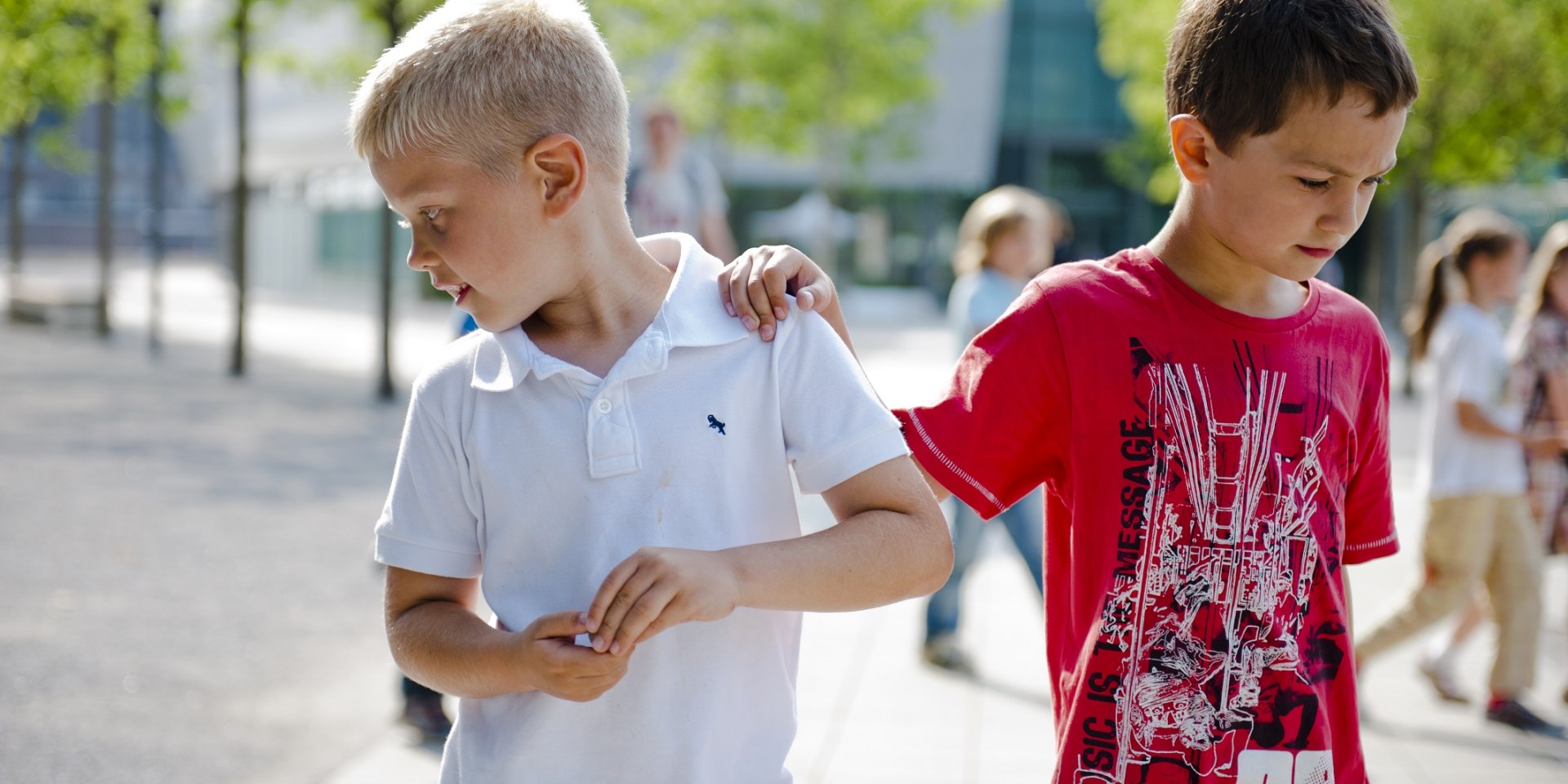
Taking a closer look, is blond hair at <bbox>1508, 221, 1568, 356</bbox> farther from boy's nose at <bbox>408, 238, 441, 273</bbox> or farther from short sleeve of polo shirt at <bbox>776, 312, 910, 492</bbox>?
boy's nose at <bbox>408, 238, 441, 273</bbox>

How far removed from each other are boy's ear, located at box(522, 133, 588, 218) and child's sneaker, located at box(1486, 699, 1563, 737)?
4695 mm

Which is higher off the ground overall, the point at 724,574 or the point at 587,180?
the point at 587,180

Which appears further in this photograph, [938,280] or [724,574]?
[938,280]

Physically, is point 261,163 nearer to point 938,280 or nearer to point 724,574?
point 938,280

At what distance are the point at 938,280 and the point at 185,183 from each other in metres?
45.6

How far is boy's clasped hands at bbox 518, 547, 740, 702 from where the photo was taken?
1.44 meters

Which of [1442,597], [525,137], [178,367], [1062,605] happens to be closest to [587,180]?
[525,137]

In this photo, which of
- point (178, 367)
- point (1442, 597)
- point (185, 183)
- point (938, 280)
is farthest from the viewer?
point (185, 183)

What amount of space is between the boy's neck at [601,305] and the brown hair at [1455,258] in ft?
14.9

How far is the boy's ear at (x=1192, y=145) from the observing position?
6.27ft

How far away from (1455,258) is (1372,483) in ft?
12.6

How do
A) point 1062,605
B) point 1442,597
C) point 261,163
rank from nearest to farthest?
point 1062,605 → point 1442,597 → point 261,163

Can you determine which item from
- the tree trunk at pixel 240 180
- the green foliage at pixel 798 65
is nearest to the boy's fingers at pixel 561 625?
the tree trunk at pixel 240 180

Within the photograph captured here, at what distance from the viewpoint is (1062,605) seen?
6.50ft
